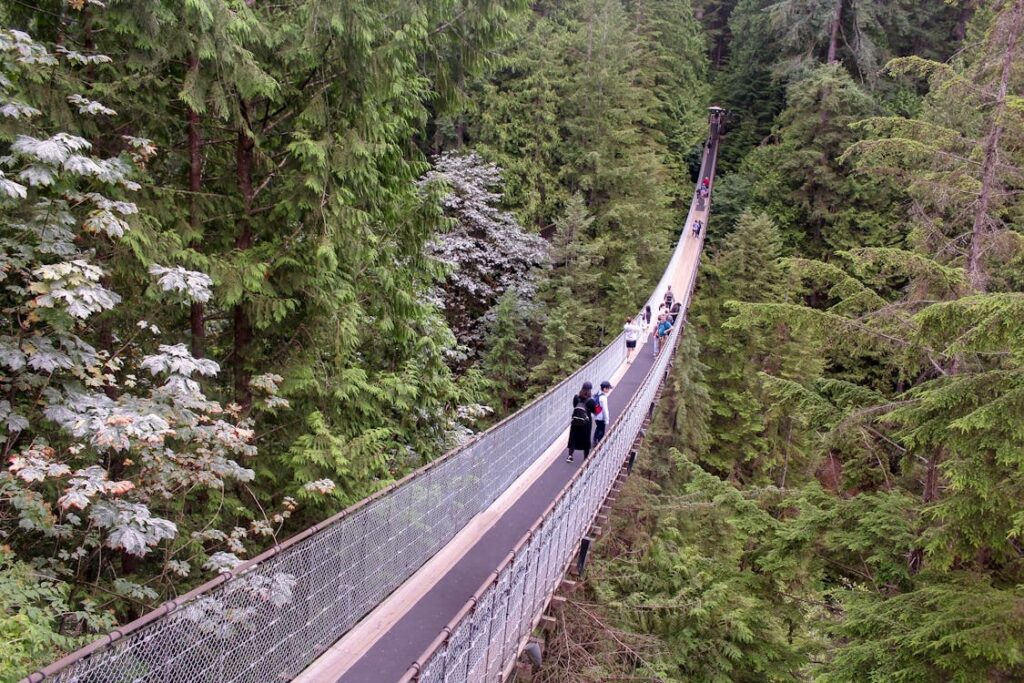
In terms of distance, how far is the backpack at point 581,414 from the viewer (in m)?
6.97

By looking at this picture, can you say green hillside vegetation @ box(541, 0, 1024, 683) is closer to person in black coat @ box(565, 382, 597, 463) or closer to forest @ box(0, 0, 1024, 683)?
forest @ box(0, 0, 1024, 683)

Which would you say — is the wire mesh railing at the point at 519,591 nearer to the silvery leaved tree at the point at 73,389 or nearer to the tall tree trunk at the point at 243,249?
the silvery leaved tree at the point at 73,389

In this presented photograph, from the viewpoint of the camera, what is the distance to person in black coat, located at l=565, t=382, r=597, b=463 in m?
6.95

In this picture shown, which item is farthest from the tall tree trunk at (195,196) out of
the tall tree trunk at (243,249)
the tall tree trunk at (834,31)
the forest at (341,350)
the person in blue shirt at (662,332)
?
the tall tree trunk at (834,31)

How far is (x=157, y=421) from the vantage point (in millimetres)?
3414

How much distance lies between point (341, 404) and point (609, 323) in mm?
10894

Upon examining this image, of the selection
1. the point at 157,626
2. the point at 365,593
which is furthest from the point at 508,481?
the point at 157,626

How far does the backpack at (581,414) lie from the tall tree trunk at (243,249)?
3.22 meters

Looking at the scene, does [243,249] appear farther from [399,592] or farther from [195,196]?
[399,592]

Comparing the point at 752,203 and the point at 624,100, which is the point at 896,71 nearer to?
the point at 624,100

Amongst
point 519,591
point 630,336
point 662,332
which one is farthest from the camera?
point 662,332

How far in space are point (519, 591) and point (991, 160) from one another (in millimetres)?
5252

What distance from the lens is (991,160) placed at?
5586 millimetres

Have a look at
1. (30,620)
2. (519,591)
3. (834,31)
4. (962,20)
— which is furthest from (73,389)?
(962,20)
